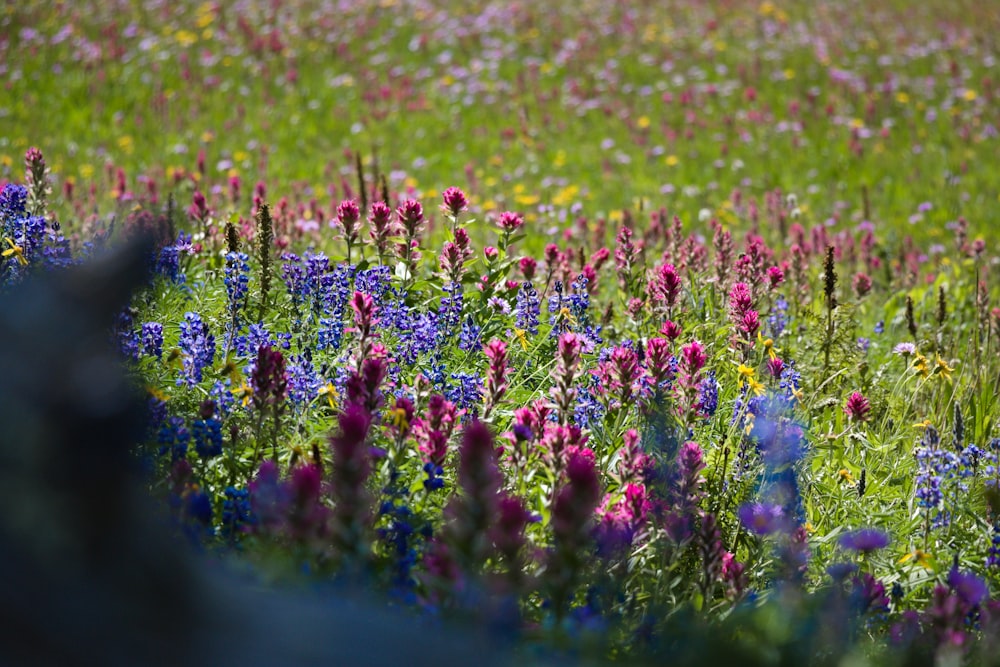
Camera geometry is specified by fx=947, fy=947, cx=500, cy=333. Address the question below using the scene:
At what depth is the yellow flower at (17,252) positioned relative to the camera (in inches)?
144

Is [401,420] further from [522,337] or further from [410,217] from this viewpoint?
[410,217]

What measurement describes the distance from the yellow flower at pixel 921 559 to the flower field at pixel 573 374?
0.04ft

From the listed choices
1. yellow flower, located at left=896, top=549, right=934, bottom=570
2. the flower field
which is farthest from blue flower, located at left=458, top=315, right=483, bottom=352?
yellow flower, located at left=896, top=549, right=934, bottom=570

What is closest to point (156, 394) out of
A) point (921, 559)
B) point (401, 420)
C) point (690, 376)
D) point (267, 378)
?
point (267, 378)

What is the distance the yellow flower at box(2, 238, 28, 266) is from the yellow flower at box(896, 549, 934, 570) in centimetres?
337

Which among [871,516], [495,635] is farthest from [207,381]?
[871,516]

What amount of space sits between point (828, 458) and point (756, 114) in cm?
835

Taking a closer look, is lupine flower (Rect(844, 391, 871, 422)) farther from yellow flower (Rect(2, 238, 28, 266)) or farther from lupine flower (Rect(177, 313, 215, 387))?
yellow flower (Rect(2, 238, 28, 266))

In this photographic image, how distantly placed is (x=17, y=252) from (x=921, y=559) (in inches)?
138

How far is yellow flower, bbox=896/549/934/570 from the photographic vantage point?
2908 millimetres

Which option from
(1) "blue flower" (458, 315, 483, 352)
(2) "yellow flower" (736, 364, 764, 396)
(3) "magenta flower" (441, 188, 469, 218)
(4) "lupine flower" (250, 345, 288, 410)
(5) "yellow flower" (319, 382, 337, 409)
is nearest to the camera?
(4) "lupine flower" (250, 345, 288, 410)

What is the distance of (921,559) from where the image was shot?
2916mm

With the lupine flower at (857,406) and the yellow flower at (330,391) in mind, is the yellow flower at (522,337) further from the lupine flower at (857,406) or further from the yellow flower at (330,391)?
the lupine flower at (857,406)

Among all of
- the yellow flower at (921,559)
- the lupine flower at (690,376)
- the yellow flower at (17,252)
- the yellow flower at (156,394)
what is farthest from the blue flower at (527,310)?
the yellow flower at (17,252)
